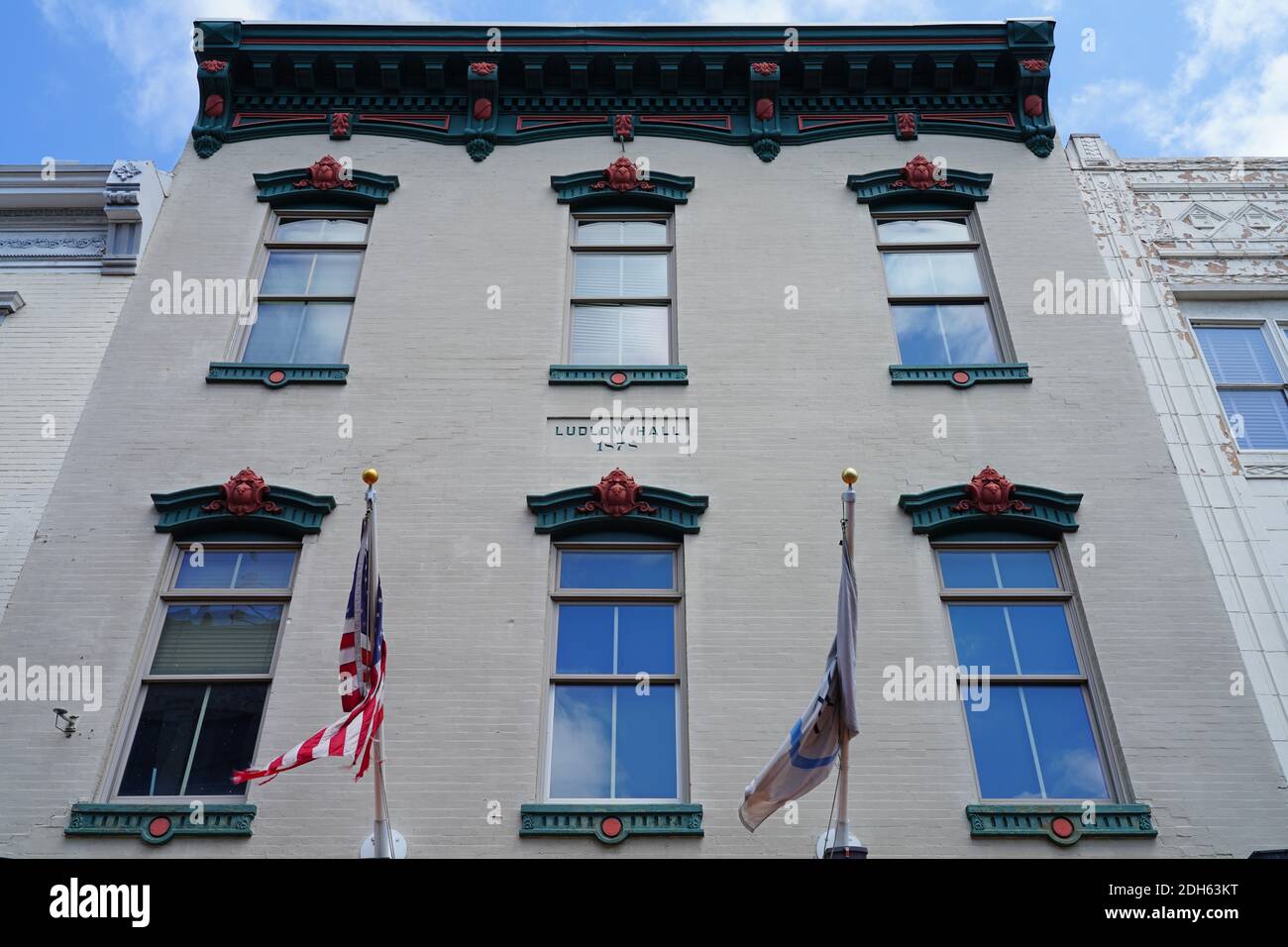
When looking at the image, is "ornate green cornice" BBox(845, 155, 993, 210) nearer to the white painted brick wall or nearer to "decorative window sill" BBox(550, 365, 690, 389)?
the white painted brick wall

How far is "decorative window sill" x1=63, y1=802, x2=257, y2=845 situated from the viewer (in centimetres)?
847

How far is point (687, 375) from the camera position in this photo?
11523 millimetres

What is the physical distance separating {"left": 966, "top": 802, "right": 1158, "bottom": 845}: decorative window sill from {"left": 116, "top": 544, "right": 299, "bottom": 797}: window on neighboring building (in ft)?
18.2

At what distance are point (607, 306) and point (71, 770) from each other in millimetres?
6663

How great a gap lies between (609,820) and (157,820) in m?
3.28

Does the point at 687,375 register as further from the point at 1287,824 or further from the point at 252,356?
the point at 1287,824

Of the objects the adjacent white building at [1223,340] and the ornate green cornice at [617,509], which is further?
the ornate green cornice at [617,509]

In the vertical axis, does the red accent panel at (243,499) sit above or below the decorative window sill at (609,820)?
above

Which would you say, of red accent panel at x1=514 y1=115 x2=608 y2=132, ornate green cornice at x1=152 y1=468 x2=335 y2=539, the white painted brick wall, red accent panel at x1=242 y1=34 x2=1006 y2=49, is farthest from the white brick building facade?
red accent panel at x1=242 y1=34 x2=1006 y2=49

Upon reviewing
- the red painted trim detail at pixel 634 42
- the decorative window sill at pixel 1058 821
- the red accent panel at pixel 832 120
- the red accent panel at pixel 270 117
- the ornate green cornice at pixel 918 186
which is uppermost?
the red painted trim detail at pixel 634 42

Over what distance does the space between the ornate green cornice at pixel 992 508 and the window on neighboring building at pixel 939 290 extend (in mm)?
1917

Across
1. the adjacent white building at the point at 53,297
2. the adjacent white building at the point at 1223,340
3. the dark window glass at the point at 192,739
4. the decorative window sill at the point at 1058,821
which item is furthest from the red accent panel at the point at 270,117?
the decorative window sill at the point at 1058,821

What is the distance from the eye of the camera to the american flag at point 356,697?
7.61 metres

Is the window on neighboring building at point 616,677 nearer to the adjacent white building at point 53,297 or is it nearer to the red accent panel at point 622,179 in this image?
the adjacent white building at point 53,297
